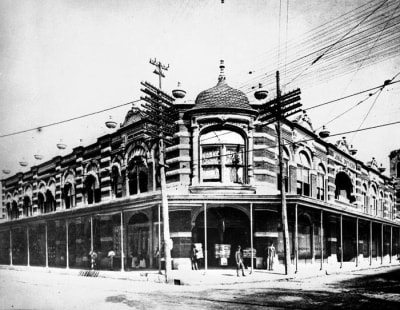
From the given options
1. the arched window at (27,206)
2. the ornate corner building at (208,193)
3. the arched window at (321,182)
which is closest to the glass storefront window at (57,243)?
the ornate corner building at (208,193)

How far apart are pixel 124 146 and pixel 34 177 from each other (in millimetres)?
14104

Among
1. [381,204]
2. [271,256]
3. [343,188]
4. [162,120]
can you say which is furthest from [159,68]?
[381,204]

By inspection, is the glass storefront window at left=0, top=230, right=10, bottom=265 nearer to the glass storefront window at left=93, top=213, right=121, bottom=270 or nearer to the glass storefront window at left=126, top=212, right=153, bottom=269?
the glass storefront window at left=93, top=213, right=121, bottom=270

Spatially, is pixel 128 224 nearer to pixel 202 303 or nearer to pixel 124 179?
pixel 124 179

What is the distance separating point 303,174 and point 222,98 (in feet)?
24.2

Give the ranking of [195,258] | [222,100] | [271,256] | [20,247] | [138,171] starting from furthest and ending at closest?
[20,247], [138,171], [222,100], [271,256], [195,258]

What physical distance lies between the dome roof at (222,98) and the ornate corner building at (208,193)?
0.18ft

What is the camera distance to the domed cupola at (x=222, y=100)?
A: 20.6m

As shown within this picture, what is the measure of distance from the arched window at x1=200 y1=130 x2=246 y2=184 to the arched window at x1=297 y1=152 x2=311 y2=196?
5.03m

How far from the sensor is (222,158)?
67.0 feet

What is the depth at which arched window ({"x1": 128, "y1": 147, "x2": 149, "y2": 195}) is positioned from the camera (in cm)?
2352

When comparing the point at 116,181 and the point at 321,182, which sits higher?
the point at 116,181

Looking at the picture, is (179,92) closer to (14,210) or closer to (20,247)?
(20,247)

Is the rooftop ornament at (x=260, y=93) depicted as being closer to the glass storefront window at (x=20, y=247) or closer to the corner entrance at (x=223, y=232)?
the corner entrance at (x=223, y=232)
